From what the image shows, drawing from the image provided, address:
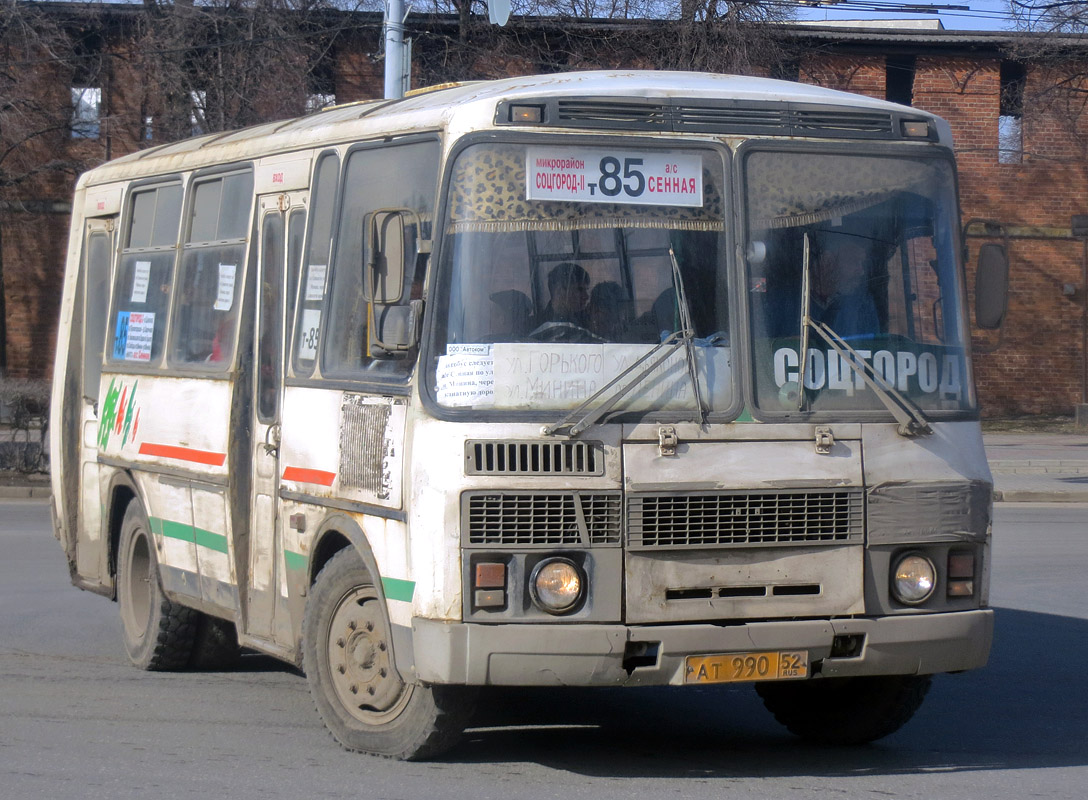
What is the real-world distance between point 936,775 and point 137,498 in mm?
4659

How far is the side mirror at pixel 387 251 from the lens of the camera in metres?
5.89

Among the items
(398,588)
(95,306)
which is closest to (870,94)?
(95,306)

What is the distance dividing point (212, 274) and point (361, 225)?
1736 mm

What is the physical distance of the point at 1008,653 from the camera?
365 inches

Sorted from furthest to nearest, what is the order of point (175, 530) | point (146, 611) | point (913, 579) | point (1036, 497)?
1. point (1036, 497)
2. point (146, 611)
3. point (175, 530)
4. point (913, 579)

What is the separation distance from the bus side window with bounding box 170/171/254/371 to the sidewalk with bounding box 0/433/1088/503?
1059cm

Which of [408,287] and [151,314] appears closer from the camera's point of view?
[408,287]

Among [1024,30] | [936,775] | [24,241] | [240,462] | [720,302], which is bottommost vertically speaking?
[936,775]

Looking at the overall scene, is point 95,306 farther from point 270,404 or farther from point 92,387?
point 270,404

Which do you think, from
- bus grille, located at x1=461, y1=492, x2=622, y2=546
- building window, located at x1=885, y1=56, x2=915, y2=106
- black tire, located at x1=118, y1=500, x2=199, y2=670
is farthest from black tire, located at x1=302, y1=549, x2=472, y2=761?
building window, located at x1=885, y1=56, x2=915, y2=106

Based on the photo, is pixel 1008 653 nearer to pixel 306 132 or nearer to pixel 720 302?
pixel 720 302

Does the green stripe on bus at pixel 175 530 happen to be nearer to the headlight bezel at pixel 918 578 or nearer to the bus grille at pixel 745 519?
the bus grille at pixel 745 519

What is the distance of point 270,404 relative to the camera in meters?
7.23

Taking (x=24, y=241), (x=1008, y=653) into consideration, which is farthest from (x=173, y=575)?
(x=24, y=241)
